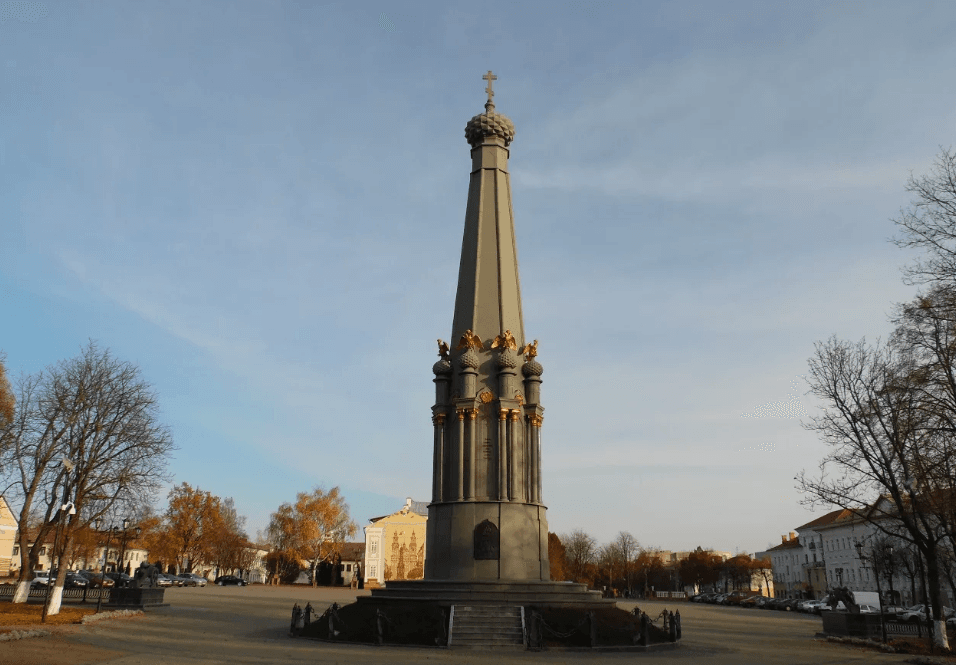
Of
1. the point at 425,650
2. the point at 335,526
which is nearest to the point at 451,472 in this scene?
the point at 425,650

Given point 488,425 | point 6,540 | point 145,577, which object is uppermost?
point 488,425

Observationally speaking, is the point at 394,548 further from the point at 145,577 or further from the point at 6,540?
the point at 145,577

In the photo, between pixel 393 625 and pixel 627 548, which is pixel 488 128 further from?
pixel 627 548

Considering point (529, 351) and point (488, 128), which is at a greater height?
point (488, 128)

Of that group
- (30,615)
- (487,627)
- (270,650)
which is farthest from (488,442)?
(30,615)

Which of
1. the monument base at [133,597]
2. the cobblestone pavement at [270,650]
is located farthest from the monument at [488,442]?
the monument base at [133,597]

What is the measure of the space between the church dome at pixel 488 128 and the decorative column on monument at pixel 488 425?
1.34 m

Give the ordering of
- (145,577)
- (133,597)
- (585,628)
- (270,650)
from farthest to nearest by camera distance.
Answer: (145,577)
(133,597)
(585,628)
(270,650)

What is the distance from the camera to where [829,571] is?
80688 millimetres

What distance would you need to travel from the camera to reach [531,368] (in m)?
24.7

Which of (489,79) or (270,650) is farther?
(489,79)

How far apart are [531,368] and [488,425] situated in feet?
7.90

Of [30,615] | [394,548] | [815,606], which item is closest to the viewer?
[30,615]

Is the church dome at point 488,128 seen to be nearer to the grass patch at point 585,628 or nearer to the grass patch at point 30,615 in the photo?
the grass patch at point 585,628
